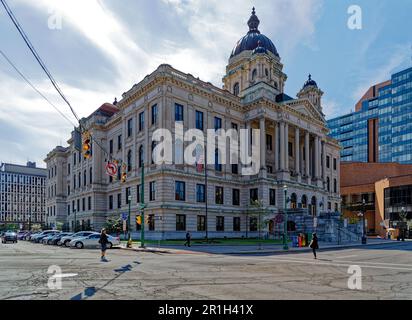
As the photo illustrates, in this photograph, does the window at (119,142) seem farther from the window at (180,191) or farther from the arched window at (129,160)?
the window at (180,191)

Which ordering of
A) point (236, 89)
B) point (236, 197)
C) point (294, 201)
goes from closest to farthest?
point (236, 197) < point (294, 201) < point (236, 89)

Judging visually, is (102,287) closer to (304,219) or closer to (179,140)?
(179,140)

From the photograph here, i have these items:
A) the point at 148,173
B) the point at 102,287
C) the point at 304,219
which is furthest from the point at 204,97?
the point at 102,287

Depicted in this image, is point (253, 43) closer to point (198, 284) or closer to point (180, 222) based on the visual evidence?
point (180, 222)

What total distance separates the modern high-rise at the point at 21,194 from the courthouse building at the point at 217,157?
9354cm

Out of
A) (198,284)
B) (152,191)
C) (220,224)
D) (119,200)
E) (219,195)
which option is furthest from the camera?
(119,200)

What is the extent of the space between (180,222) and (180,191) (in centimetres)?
376

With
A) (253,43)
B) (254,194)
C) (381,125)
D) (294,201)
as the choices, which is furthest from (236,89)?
(381,125)

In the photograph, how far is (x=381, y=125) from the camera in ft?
429

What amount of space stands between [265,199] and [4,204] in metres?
136

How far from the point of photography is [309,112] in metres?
62.0

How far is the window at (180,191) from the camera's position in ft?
145

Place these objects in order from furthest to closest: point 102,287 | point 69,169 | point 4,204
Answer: point 4,204 < point 69,169 < point 102,287

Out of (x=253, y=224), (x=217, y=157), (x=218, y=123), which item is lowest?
(x=253, y=224)
